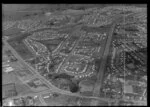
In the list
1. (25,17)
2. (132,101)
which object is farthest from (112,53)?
(25,17)

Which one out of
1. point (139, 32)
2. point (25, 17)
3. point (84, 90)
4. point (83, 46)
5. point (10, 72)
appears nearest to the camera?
point (84, 90)

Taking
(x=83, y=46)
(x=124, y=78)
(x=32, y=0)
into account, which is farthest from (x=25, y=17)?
(x=124, y=78)

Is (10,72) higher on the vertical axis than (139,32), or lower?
lower

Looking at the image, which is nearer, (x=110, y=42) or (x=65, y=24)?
(x=110, y=42)

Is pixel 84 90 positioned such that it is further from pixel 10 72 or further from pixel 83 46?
pixel 83 46

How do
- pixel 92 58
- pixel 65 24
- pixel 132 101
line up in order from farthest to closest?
pixel 65 24 → pixel 92 58 → pixel 132 101

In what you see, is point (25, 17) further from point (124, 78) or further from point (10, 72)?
point (124, 78)
